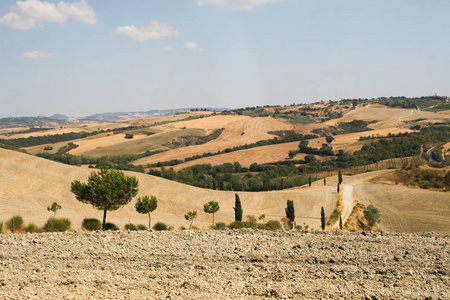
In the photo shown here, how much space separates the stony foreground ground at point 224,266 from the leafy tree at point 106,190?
8307mm

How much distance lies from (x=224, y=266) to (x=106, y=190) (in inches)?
609

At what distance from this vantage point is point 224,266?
45.2 feet

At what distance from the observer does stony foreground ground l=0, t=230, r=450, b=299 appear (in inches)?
453

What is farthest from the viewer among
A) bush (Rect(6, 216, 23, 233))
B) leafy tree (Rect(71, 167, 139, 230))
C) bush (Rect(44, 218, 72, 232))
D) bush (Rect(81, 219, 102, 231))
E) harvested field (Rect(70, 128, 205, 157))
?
harvested field (Rect(70, 128, 205, 157))

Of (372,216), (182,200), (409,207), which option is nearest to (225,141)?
(182,200)

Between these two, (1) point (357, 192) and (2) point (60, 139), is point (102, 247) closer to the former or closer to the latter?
(1) point (357, 192)

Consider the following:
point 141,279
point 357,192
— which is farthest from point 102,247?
point 357,192

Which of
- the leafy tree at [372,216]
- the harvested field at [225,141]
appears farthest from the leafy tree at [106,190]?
the harvested field at [225,141]

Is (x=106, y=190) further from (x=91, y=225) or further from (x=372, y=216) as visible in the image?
(x=372, y=216)

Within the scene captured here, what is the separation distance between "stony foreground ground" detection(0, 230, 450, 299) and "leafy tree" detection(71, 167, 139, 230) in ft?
27.3

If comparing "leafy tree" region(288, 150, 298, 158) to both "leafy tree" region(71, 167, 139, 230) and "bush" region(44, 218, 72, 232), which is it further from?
"bush" region(44, 218, 72, 232)

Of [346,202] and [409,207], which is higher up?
[409,207]

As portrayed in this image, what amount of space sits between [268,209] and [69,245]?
1946 inches

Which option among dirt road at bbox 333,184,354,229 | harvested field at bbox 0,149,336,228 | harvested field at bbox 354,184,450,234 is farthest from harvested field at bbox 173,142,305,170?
harvested field at bbox 354,184,450,234
